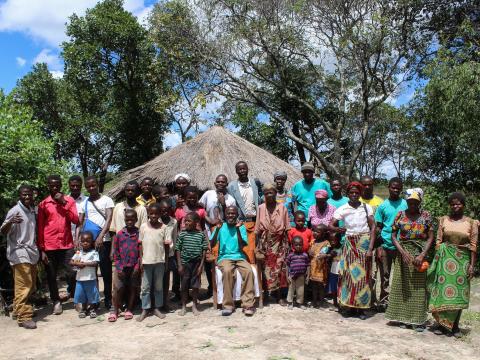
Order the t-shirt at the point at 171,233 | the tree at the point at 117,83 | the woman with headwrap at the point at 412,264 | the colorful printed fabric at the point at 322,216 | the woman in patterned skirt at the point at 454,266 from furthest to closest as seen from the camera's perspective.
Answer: the tree at the point at 117,83, the colorful printed fabric at the point at 322,216, the t-shirt at the point at 171,233, the woman with headwrap at the point at 412,264, the woman in patterned skirt at the point at 454,266

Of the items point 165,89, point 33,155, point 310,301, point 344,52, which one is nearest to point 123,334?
point 310,301

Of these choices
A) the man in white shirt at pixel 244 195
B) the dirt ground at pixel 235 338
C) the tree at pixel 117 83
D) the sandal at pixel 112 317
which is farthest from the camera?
the tree at pixel 117 83

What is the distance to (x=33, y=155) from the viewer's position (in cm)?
657

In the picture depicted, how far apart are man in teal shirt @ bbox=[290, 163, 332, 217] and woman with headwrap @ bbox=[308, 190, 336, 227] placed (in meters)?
0.25

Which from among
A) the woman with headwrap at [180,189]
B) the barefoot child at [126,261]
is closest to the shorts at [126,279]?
the barefoot child at [126,261]

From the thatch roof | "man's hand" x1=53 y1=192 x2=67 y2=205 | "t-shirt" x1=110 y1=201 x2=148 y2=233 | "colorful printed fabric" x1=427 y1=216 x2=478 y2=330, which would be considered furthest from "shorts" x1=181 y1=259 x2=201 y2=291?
the thatch roof

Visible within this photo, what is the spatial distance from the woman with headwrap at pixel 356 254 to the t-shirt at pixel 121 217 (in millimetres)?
2554

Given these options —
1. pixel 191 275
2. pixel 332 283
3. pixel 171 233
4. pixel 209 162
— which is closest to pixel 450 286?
pixel 332 283

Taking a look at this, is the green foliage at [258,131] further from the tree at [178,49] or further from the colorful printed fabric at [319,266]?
the colorful printed fabric at [319,266]

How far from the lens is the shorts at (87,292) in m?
5.84

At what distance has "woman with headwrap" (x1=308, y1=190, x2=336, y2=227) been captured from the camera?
6098mm

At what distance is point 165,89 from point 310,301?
545 inches

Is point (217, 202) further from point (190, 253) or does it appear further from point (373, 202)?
point (373, 202)

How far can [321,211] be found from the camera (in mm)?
6195
